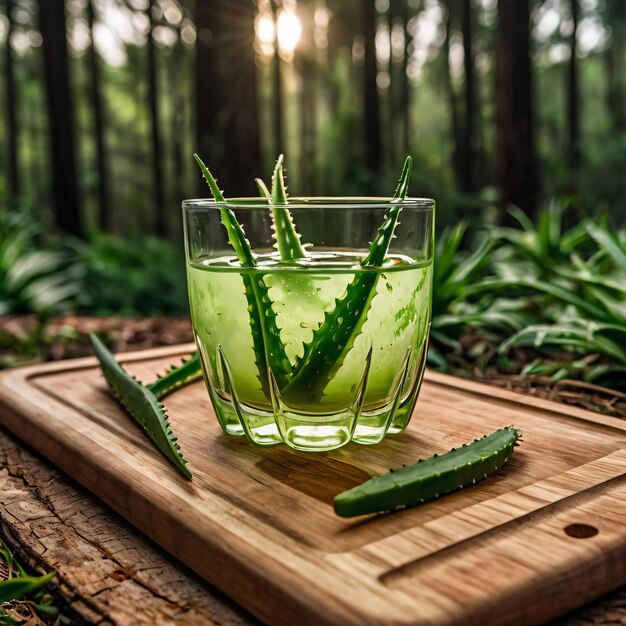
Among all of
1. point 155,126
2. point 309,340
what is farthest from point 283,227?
point 155,126

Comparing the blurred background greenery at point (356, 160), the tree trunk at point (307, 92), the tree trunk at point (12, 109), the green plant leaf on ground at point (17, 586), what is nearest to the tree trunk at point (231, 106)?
the blurred background greenery at point (356, 160)

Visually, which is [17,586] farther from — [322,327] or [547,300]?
[547,300]

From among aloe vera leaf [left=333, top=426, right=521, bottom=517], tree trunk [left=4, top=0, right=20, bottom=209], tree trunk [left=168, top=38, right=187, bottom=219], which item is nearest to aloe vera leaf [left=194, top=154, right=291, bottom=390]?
aloe vera leaf [left=333, top=426, right=521, bottom=517]

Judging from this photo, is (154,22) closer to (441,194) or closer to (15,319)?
(441,194)

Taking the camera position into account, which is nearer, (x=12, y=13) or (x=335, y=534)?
(x=335, y=534)

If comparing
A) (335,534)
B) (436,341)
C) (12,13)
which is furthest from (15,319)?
(12,13)

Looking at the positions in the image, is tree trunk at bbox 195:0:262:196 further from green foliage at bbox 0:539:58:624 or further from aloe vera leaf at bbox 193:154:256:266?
green foliage at bbox 0:539:58:624
